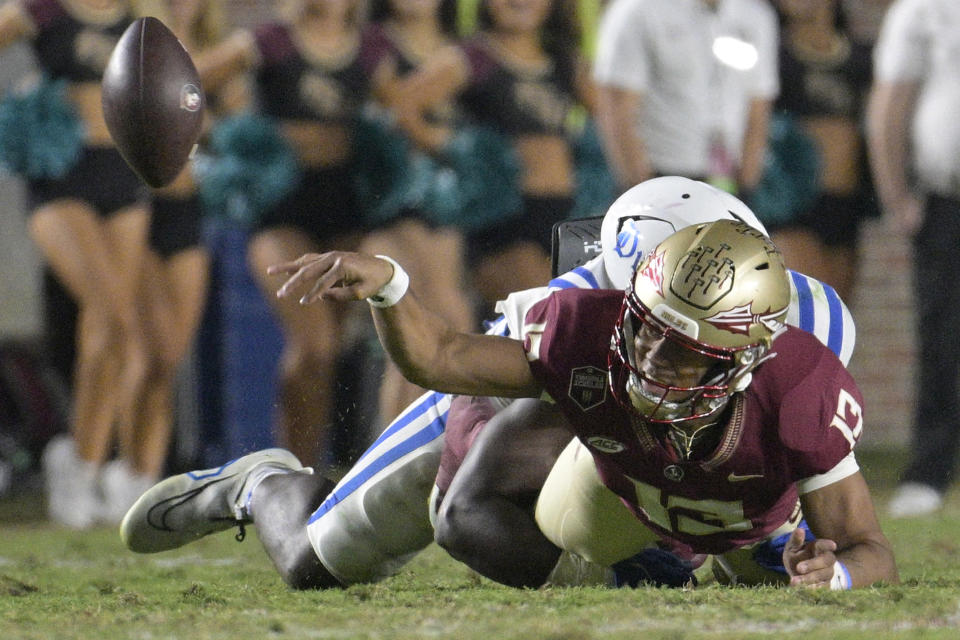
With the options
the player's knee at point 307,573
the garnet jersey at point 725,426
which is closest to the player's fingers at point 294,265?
the garnet jersey at point 725,426

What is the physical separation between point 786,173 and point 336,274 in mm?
4502

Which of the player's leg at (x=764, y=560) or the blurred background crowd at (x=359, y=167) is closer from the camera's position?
the player's leg at (x=764, y=560)

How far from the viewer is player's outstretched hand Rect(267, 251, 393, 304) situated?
2797 millimetres

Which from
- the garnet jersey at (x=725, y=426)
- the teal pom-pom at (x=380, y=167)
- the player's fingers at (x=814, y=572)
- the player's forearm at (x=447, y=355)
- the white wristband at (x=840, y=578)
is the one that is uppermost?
the teal pom-pom at (x=380, y=167)

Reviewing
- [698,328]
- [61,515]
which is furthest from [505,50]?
[698,328]

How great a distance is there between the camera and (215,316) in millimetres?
7605

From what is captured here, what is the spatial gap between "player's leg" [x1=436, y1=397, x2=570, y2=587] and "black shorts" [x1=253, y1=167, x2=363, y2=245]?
2990mm

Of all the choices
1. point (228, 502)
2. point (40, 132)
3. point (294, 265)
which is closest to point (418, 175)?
point (40, 132)

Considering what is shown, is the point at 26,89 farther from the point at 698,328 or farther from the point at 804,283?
the point at 698,328

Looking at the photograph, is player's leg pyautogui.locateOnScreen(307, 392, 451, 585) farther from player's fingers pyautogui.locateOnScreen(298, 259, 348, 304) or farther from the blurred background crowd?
the blurred background crowd

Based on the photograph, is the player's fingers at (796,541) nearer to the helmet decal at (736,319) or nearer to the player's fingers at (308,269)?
the helmet decal at (736,319)

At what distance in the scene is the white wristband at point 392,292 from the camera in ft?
9.59

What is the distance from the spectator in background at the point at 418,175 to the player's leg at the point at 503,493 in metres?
2.86

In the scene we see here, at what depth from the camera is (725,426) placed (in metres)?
3.01
